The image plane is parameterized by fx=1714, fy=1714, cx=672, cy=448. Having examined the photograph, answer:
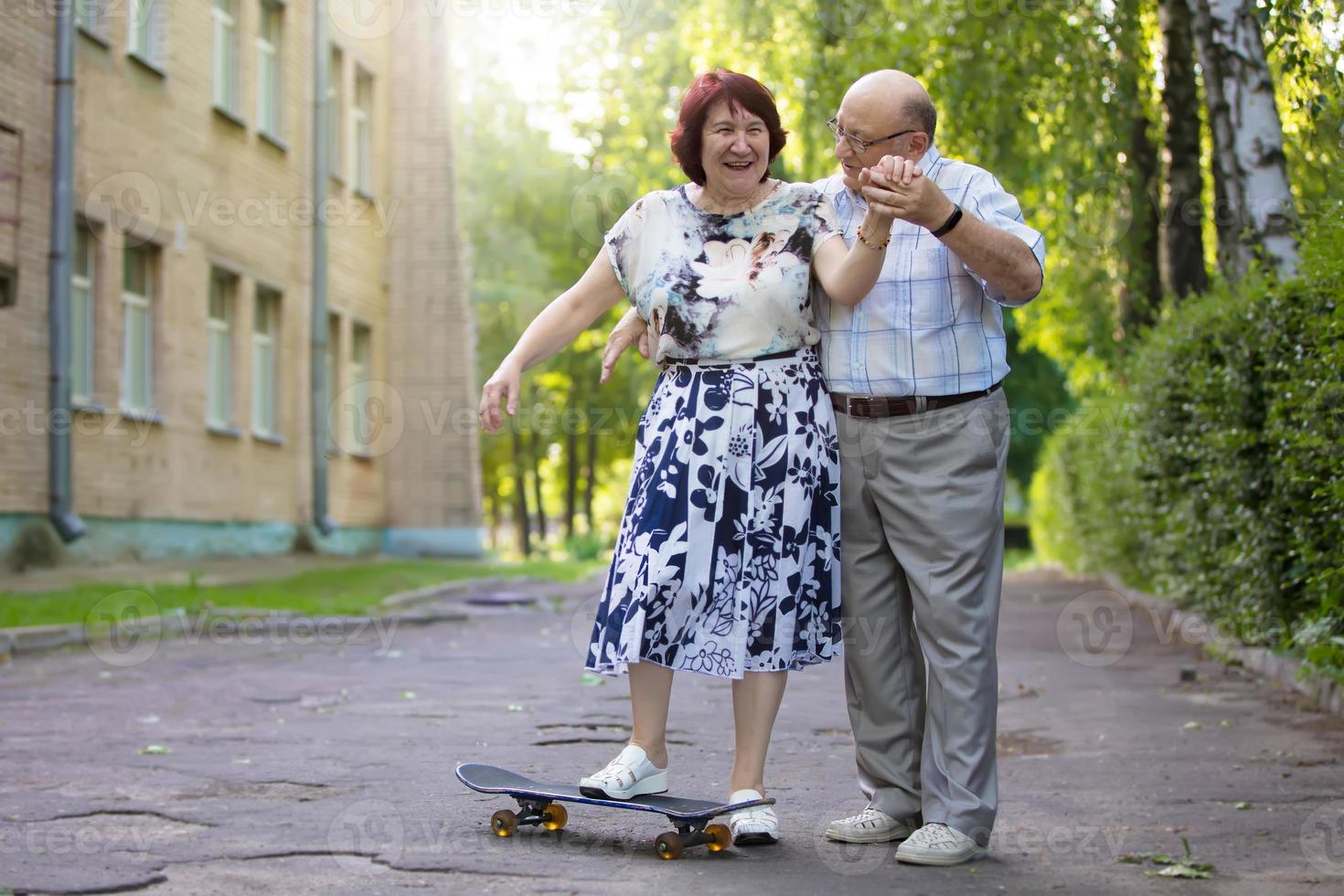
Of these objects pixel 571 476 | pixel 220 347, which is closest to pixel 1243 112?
pixel 220 347

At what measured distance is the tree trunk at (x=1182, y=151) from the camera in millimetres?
15156

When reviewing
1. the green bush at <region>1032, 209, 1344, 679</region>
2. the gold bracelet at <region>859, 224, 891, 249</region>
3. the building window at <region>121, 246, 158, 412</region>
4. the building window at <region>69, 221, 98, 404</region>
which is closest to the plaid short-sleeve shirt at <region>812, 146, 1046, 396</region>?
the gold bracelet at <region>859, 224, 891, 249</region>

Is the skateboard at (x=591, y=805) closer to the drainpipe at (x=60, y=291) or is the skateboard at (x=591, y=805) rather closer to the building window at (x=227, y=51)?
the drainpipe at (x=60, y=291)

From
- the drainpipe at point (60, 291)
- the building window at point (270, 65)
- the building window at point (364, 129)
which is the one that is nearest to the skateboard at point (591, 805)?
the drainpipe at point (60, 291)

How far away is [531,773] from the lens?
5930 mm

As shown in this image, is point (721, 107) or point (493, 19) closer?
point (721, 107)

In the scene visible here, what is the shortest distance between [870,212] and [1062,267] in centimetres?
1700

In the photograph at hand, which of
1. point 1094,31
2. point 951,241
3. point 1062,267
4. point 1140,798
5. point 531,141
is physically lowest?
point 1140,798

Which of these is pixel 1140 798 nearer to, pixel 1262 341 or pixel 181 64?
pixel 1262 341

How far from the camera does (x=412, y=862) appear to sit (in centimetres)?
432

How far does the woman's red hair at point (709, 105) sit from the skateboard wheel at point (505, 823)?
1.85 metres

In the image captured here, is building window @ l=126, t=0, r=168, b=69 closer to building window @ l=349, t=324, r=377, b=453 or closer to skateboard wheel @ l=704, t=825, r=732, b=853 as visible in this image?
building window @ l=349, t=324, r=377, b=453

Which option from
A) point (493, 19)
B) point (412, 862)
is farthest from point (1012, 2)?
point (493, 19)

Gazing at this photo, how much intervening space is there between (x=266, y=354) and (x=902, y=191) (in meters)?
19.7
